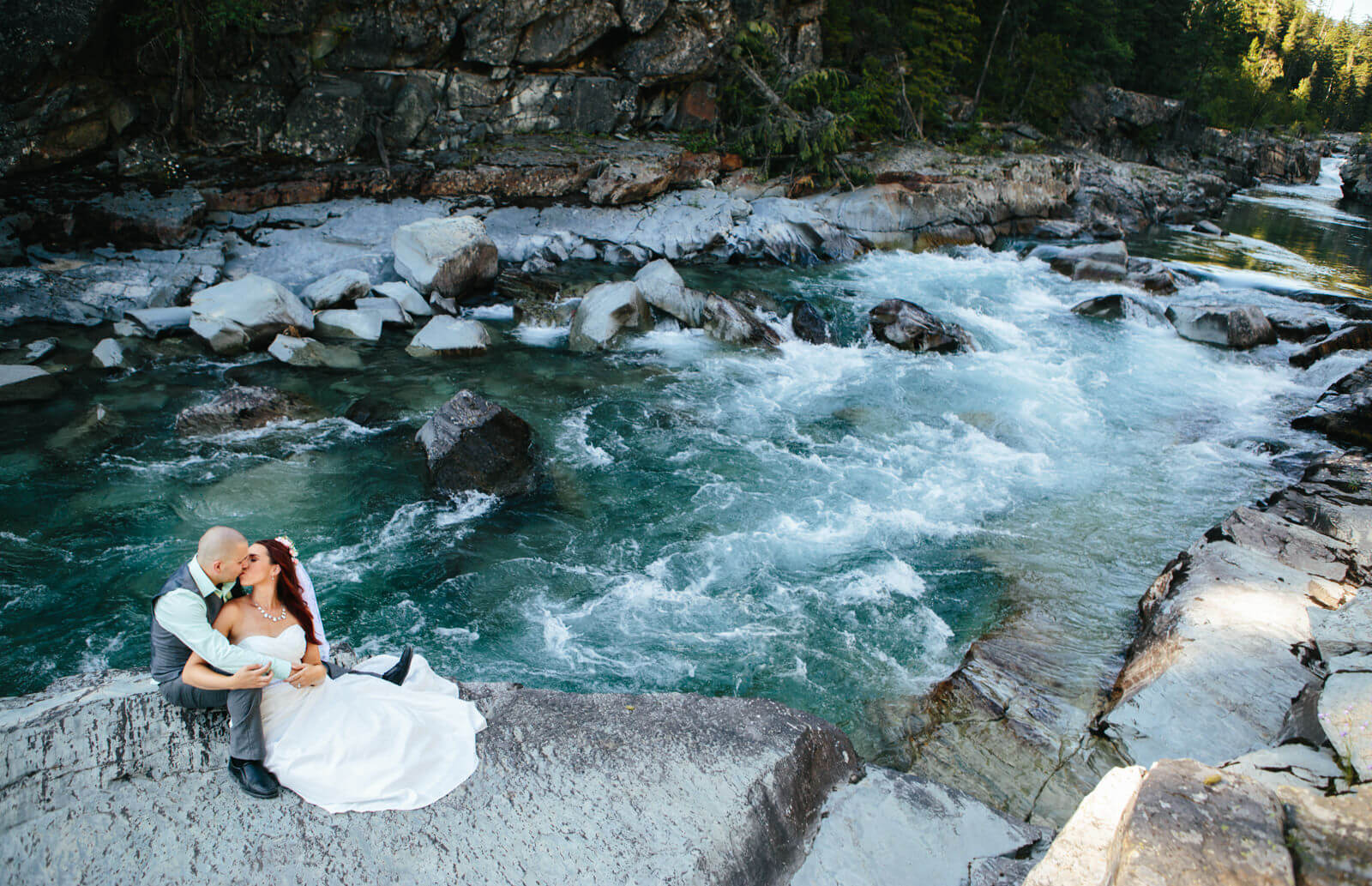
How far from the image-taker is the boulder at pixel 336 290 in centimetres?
1256

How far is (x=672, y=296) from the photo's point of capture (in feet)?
44.1

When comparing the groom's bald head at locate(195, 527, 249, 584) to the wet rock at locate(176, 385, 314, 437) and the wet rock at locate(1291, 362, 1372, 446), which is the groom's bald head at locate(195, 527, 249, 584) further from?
the wet rock at locate(1291, 362, 1372, 446)

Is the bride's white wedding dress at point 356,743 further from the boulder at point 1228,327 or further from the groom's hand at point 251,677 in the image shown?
the boulder at point 1228,327

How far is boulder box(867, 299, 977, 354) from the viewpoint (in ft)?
42.0

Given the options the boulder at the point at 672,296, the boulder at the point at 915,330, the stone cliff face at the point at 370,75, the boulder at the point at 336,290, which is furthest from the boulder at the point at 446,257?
the boulder at the point at 915,330

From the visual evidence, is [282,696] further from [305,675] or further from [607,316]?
[607,316]

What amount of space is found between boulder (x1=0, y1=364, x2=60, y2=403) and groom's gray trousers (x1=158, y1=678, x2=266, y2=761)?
822cm

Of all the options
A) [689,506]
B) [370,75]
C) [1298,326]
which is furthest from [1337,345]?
[370,75]

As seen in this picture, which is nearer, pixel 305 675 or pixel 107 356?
pixel 305 675

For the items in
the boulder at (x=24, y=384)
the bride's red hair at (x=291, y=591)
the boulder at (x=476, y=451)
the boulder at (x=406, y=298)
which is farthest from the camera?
the boulder at (x=406, y=298)

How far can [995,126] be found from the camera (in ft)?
97.6

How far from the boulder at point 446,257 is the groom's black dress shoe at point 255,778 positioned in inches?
439

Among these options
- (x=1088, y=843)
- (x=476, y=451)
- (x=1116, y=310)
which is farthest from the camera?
(x=1116, y=310)

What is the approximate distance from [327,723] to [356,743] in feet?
0.59
